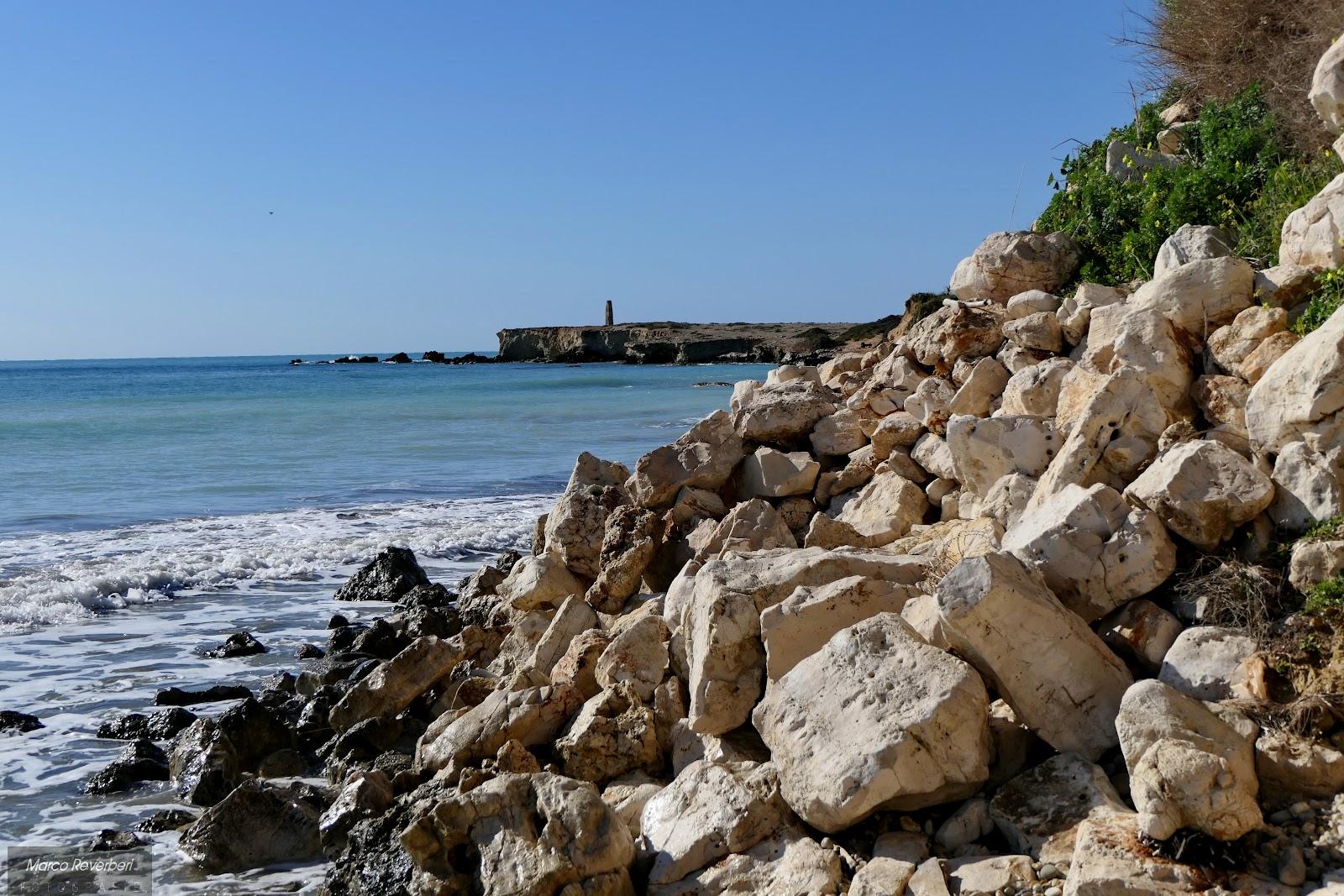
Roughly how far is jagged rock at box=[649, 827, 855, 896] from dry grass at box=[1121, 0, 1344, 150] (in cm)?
704

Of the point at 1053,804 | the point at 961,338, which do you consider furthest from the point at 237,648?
the point at 1053,804

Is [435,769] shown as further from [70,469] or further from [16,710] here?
[70,469]

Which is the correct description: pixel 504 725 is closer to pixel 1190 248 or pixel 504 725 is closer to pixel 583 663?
pixel 583 663

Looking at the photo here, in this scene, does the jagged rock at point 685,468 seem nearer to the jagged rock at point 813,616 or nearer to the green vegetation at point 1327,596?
the jagged rock at point 813,616

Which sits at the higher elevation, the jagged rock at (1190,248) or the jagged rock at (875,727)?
the jagged rock at (1190,248)

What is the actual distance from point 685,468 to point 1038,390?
2.79m

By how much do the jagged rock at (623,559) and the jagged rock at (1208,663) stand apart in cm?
399

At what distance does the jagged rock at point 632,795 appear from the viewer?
568cm

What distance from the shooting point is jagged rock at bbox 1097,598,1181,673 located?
5.38 m

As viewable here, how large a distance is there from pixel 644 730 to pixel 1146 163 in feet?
24.3

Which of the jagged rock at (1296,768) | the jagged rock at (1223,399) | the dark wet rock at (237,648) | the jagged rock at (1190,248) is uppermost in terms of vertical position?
the jagged rock at (1190,248)

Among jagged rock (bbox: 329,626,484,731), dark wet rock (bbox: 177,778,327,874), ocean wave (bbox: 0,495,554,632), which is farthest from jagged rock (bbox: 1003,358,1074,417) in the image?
ocean wave (bbox: 0,495,554,632)

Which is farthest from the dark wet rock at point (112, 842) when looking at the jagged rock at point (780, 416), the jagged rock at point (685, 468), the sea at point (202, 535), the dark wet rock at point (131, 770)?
the jagged rock at point (780, 416)

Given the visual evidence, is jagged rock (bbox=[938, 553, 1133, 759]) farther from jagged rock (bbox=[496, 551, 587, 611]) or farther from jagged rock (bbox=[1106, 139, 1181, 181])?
jagged rock (bbox=[1106, 139, 1181, 181])
